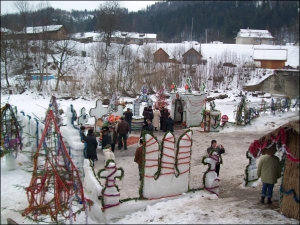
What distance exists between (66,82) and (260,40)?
47.2 metres

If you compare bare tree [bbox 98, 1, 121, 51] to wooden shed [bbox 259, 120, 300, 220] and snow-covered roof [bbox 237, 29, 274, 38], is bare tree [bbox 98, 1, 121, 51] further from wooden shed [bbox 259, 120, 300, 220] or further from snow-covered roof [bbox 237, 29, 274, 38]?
wooden shed [bbox 259, 120, 300, 220]

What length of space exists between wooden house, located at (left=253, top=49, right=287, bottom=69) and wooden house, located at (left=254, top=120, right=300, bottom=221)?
46.1 meters

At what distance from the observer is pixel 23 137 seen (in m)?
12.1

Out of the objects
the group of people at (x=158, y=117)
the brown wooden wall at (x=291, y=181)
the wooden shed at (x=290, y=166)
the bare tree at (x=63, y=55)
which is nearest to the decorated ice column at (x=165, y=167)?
the wooden shed at (x=290, y=166)

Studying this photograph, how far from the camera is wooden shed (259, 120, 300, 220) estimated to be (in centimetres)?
682

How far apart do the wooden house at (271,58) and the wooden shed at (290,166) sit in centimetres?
4613

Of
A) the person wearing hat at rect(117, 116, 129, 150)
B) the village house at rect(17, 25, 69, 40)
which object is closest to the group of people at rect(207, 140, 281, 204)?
the person wearing hat at rect(117, 116, 129, 150)

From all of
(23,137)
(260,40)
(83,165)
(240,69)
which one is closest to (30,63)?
(240,69)

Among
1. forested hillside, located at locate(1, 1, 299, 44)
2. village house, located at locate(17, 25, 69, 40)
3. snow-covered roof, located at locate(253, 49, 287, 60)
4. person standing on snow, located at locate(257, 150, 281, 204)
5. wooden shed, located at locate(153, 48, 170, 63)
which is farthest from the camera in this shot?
forested hillside, located at locate(1, 1, 299, 44)

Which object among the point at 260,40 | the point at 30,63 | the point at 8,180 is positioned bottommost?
the point at 8,180

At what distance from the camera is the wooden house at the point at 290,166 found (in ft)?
22.4

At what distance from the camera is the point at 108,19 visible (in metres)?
54.9

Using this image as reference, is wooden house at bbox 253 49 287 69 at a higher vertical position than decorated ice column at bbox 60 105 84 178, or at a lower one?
higher

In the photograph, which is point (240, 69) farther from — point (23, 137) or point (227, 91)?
point (23, 137)
